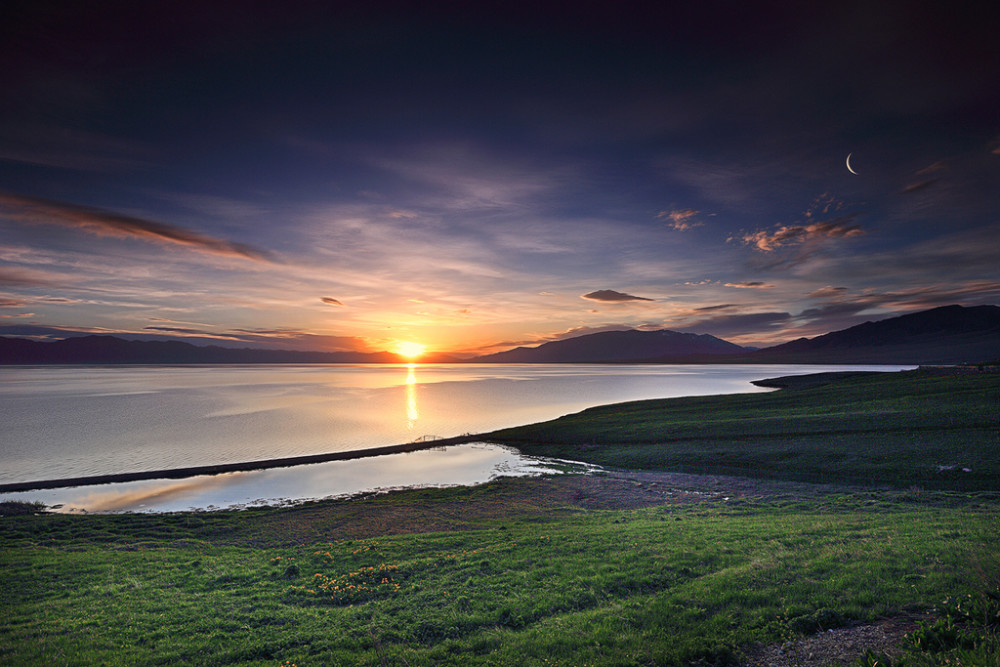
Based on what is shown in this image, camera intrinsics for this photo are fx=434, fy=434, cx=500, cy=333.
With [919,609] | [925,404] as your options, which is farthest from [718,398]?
[919,609]

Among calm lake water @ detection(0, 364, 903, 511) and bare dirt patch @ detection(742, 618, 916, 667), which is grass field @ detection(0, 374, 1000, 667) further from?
calm lake water @ detection(0, 364, 903, 511)

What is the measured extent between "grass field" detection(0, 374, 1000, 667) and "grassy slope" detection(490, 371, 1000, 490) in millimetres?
3175

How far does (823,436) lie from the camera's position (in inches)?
1768

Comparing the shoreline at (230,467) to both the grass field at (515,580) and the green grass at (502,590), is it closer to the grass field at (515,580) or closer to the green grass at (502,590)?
the grass field at (515,580)

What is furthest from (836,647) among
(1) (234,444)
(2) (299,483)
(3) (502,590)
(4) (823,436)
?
(1) (234,444)

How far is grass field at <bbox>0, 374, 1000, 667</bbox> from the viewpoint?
10.9m

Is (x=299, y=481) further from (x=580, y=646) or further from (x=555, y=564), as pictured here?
(x=580, y=646)

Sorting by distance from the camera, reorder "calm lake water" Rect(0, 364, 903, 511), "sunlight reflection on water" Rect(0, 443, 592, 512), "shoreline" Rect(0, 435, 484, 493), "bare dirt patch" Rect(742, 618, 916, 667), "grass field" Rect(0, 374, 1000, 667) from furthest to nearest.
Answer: "shoreline" Rect(0, 435, 484, 493) < "calm lake water" Rect(0, 364, 903, 511) < "sunlight reflection on water" Rect(0, 443, 592, 512) < "grass field" Rect(0, 374, 1000, 667) < "bare dirt patch" Rect(742, 618, 916, 667)

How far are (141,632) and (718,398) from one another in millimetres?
88399

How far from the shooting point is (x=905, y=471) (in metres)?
33.2

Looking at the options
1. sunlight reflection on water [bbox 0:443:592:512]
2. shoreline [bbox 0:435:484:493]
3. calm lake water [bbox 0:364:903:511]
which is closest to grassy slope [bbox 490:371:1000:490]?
sunlight reflection on water [bbox 0:443:592:512]

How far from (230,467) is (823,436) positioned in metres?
63.1

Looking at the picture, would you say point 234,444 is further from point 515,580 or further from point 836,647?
point 836,647

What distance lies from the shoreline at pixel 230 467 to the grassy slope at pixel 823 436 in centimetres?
1283
